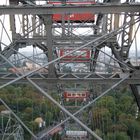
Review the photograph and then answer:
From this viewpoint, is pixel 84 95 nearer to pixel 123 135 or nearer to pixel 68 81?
pixel 123 135

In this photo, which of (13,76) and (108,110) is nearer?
(13,76)

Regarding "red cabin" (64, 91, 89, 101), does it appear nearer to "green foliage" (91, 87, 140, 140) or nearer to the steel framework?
"green foliage" (91, 87, 140, 140)

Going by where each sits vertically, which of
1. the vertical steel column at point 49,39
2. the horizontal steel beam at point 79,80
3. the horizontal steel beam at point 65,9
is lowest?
the horizontal steel beam at point 79,80

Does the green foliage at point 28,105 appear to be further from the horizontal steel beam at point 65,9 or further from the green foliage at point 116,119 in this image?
the horizontal steel beam at point 65,9

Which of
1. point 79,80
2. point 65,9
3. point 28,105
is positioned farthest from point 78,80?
point 28,105

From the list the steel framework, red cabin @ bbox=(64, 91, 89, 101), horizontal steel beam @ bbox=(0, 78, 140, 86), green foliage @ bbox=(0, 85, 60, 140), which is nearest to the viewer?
the steel framework

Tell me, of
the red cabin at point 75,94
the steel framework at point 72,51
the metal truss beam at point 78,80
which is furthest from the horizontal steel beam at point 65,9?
the red cabin at point 75,94

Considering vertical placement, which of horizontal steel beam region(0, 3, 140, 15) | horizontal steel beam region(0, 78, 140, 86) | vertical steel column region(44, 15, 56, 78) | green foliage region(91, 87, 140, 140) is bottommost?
green foliage region(91, 87, 140, 140)

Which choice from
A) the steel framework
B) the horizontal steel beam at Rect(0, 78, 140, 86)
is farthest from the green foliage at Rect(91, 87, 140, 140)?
the horizontal steel beam at Rect(0, 78, 140, 86)

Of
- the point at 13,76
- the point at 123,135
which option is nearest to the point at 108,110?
the point at 123,135

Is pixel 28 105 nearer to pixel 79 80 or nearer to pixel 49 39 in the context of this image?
pixel 79 80

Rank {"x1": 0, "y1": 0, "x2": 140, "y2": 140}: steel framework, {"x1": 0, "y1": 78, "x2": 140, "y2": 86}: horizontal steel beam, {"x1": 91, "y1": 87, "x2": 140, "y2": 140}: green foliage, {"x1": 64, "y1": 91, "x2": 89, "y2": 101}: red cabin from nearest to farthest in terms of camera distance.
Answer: {"x1": 0, "y1": 0, "x2": 140, "y2": 140}: steel framework → {"x1": 0, "y1": 78, "x2": 140, "y2": 86}: horizontal steel beam → {"x1": 64, "y1": 91, "x2": 89, "y2": 101}: red cabin → {"x1": 91, "y1": 87, "x2": 140, "y2": 140}: green foliage
